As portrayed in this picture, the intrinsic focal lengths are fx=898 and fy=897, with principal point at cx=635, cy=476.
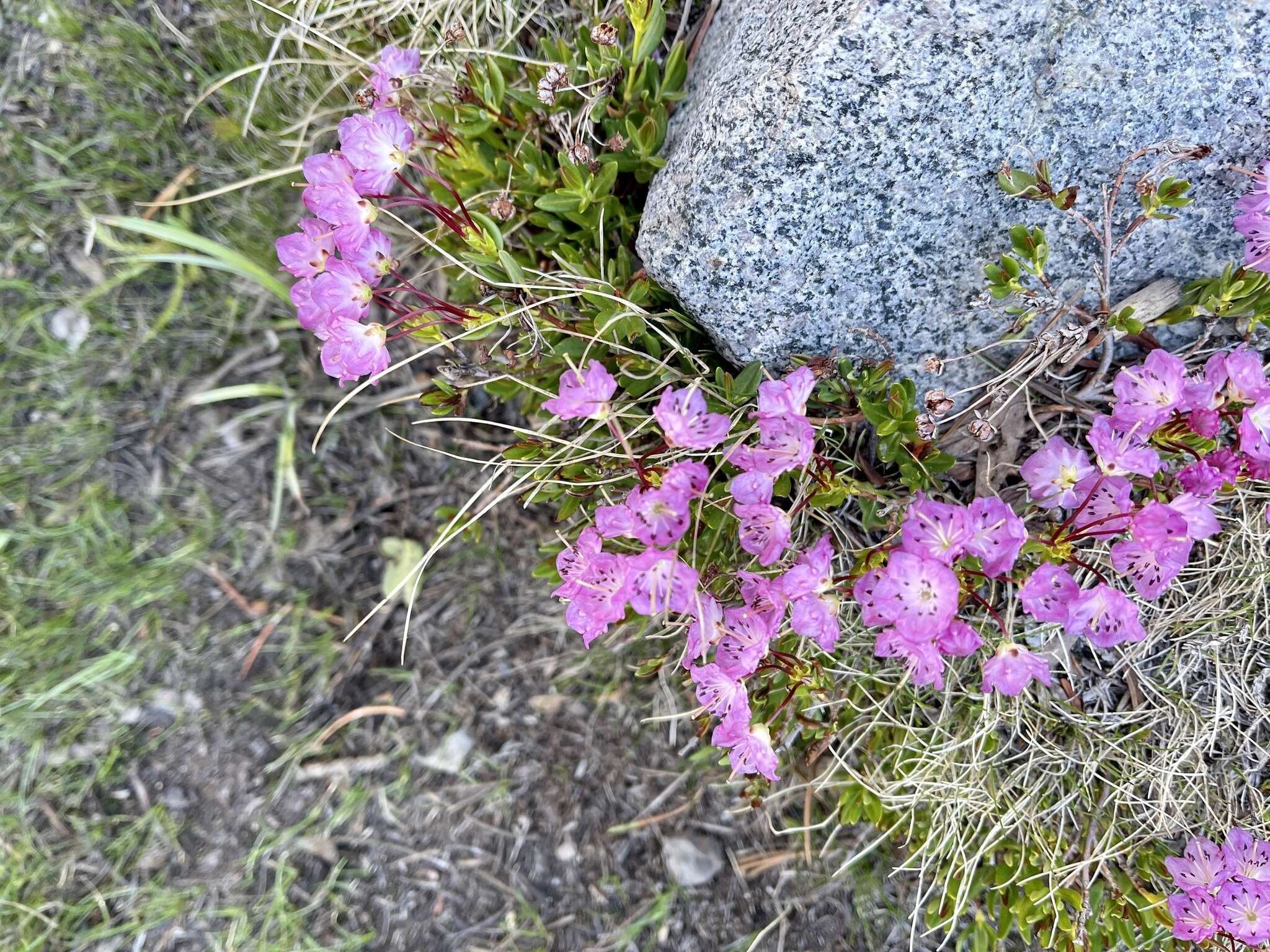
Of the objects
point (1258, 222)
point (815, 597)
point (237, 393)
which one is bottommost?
point (237, 393)

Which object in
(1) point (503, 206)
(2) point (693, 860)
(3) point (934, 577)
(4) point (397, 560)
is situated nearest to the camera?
(3) point (934, 577)

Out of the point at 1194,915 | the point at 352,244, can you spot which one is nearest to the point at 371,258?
the point at 352,244

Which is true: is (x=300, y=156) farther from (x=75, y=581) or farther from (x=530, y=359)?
(x=75, y=581)

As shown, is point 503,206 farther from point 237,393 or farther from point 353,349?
point 237,393

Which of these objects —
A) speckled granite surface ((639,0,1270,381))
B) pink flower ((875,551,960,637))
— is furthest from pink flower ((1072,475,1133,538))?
speckled granite surface ((639,0,1270,381))

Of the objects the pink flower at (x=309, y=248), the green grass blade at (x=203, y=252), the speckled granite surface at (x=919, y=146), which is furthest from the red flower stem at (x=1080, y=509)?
the green grass blade at (x=203, y=252)

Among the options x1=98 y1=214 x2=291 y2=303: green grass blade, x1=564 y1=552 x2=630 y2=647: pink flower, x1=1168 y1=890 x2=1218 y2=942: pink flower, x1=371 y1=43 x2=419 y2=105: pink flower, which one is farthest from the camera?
x1=98 y1=214 x2=291 y2=303: green grass blade

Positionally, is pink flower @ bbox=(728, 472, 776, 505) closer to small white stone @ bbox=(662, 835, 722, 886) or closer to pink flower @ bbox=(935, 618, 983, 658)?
pink flower @ bbox=(935, 618, 983, 658)
